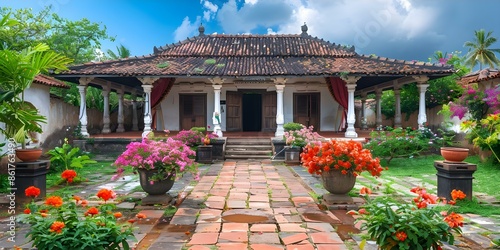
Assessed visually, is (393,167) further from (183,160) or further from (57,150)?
(57,150)

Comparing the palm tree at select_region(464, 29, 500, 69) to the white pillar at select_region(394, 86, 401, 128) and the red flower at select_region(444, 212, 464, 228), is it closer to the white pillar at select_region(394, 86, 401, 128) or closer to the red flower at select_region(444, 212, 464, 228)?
the white pillar at select_region(394, 86, 401, 128)

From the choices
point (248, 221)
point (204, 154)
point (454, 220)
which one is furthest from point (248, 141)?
point (454, 220)

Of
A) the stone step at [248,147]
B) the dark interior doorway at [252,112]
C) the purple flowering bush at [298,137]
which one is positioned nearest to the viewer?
the purple flowering bush at [298,137]

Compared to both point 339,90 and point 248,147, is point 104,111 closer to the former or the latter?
point 248,147

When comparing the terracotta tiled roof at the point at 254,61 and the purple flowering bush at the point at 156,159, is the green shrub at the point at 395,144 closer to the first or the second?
the terracotta tiled roof at the point at 254,61

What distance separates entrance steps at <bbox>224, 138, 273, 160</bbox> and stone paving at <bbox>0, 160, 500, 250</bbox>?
4.50 metres

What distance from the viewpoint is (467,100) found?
36.4 ft

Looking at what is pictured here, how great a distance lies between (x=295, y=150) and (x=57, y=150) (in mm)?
6660

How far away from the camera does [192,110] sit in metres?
16.3

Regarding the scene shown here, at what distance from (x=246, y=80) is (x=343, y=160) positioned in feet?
34.8

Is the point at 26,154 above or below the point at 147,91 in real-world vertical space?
below

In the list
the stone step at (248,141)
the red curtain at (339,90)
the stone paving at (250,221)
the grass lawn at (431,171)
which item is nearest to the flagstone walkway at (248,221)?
the stone paving at (250,221)

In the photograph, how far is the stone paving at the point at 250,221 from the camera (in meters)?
3.69

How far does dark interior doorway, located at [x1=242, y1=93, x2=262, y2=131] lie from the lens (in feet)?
64.6
